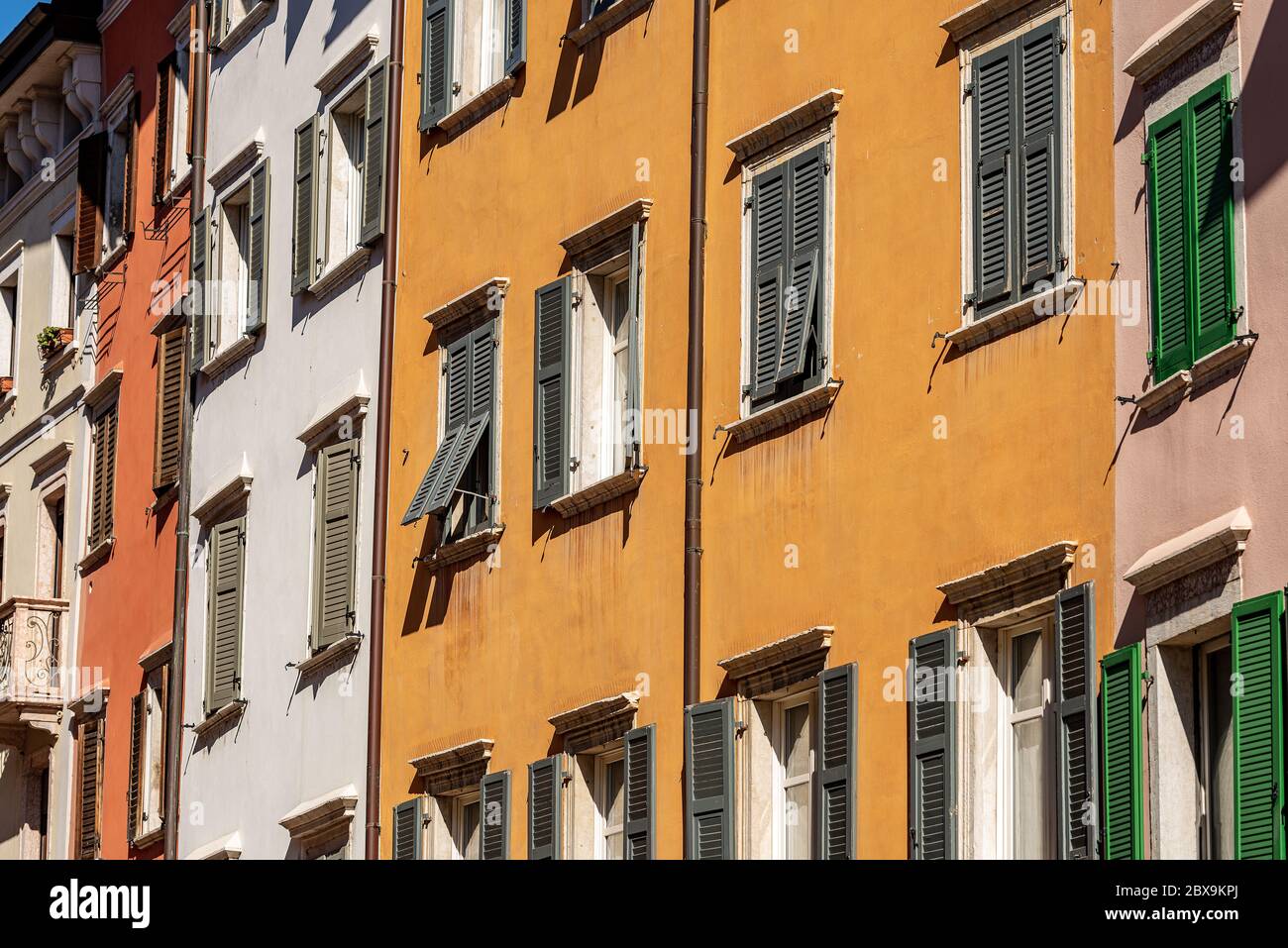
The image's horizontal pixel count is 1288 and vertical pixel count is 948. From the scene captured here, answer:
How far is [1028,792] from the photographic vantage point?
18688 millimetres

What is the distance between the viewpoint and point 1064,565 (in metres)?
18.3

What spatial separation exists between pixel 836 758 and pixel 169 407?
560 inches

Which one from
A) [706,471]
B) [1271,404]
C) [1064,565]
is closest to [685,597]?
[706,471]

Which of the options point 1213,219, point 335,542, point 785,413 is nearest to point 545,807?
point 785,413

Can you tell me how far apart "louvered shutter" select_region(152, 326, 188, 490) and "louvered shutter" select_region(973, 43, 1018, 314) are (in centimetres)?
1417

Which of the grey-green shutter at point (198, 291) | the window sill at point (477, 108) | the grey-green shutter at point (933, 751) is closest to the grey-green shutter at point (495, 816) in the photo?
the grey-green shutter at point (933, 751)

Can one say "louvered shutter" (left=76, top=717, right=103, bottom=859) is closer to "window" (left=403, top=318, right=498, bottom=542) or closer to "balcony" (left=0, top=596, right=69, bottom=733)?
"balcony" (left=0, top=596, right=69, bottom=733)

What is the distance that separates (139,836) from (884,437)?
13.8 meters

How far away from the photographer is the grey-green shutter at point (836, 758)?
1988 centimetres

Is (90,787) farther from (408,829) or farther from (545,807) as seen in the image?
(545,807)

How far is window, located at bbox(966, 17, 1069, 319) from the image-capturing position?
18.9 meters

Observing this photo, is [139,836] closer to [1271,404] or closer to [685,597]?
[685,597]

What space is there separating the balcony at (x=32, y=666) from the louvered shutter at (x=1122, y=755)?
65.4ft

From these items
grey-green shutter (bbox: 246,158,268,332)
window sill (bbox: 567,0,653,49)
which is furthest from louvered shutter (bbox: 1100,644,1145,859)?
grey-green shutter (bbox: 246,158,268,332)
